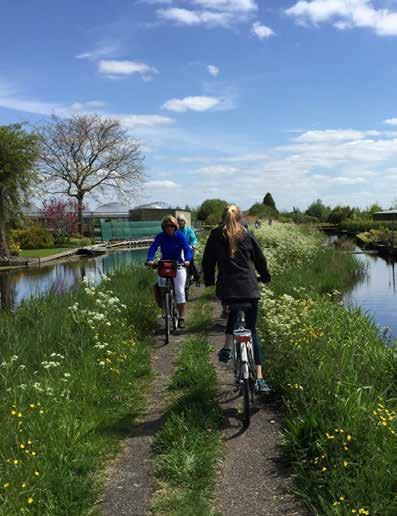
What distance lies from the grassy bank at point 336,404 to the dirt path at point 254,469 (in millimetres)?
131

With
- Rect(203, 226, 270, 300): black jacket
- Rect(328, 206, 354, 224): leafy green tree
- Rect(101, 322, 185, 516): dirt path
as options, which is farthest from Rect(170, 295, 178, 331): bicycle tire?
Rect(328, 206, 354, 224): leafy green tree

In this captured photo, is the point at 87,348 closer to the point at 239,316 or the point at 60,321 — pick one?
the point at 60,321

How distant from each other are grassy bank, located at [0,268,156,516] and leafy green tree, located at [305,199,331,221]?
284ft

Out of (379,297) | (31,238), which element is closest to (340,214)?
(31,238)

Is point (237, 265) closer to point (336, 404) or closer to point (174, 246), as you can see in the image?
point (336, 404)

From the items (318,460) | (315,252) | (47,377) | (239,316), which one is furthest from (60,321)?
(315,252)

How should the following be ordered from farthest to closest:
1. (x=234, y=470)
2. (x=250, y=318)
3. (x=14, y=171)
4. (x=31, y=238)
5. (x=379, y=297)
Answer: (x=31, y=238)
(x=14, y=171)
(x=379, y=297)
(x=250, y=318)
(x=234, y=470)

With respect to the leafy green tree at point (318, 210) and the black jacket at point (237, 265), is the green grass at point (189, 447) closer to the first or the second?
the black jacket at point (237, 265)

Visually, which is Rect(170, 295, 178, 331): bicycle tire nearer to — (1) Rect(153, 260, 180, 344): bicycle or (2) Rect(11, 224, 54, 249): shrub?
(1) Rect(153, 260, 180, 344): bicycle

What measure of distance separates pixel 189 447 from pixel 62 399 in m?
1.34

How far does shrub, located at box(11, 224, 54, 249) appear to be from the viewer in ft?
155

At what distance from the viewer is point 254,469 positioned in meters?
4.05

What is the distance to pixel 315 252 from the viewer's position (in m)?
20.1

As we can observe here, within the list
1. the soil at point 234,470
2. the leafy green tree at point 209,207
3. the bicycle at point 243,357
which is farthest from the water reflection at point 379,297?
the leafy green tree at point 209,207
